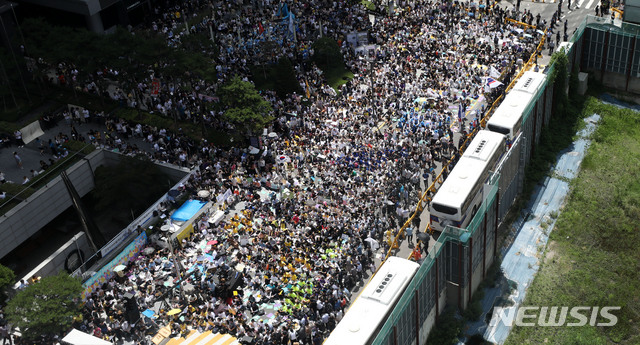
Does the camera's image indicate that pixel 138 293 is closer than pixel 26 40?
Yes

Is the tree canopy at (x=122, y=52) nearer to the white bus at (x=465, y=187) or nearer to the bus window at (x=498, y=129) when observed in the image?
the bus window at (x=498, y=129)

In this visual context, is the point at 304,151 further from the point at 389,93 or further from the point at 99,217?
the point at 99,217

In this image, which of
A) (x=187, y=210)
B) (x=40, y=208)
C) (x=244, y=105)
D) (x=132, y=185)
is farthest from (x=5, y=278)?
(x=244, y=105)

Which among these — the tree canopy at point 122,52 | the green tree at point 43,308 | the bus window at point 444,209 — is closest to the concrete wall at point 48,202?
the tree canopy at point 122,52

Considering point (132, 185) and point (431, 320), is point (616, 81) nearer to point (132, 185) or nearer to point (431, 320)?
point (431, 320)

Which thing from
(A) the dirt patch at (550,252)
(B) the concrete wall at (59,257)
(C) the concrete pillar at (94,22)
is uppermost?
(C) the concrete pillar at (94,22)

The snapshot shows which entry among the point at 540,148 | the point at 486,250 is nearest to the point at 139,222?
the point at 486,250

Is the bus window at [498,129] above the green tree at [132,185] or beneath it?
above

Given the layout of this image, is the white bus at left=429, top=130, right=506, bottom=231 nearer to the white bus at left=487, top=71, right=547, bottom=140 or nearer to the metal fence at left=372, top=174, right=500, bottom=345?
the metal fence at left=372, top=174, right=500, bottom=345
